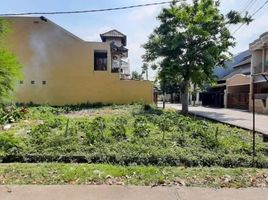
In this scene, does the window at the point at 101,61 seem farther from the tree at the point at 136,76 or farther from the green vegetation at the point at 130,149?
the tree at the point at 136,76

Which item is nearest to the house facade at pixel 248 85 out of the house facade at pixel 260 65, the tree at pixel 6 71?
the house facade at pixel 260 65

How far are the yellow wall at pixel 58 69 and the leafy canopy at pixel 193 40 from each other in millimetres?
7258

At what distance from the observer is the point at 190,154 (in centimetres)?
764

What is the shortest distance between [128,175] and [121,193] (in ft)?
3.02

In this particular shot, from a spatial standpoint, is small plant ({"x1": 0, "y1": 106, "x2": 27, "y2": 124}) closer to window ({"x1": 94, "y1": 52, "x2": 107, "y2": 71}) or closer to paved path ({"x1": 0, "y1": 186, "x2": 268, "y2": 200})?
paved path ({"x1": 0, "y1": 186, "x2": 268, "y2": 200})

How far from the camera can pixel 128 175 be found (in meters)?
6.16

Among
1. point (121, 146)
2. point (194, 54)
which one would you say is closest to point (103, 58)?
point (194, 54)

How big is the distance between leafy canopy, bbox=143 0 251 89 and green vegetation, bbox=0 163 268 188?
16393mm

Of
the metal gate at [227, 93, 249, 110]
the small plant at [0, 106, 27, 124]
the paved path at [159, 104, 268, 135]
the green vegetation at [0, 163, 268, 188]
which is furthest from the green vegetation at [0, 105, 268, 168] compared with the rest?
the metal gate at [227, 93, 249, 110]

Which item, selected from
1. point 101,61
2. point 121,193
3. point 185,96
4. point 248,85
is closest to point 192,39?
point 185,96

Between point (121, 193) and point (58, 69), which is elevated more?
point (58, 69)

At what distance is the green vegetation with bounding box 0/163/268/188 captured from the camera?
5.79 m

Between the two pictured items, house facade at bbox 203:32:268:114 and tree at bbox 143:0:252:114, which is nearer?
tree at bbox 143:0:252:114

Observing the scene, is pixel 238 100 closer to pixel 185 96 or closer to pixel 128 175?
pixel 185 96
